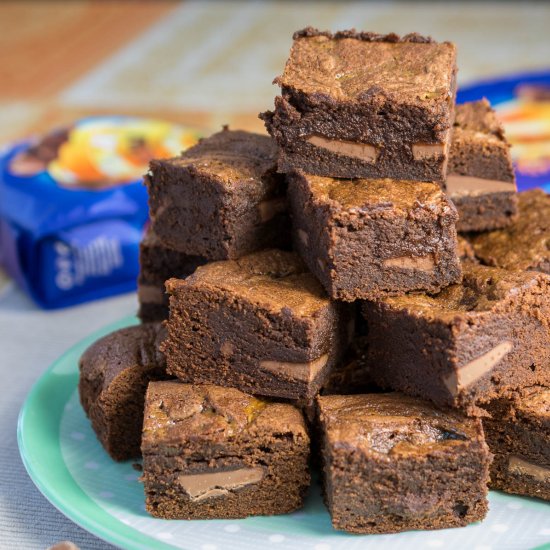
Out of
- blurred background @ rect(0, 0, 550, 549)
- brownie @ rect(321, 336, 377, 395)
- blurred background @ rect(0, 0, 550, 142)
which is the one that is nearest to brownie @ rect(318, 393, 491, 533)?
brownie @ rect(321, 336, 377, 395)

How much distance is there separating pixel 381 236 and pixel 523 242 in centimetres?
73

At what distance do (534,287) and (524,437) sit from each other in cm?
51

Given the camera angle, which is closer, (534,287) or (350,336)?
(534,287)

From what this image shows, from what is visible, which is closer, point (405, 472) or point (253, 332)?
point (405, 472)

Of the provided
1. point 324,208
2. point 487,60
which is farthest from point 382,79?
point 487,60

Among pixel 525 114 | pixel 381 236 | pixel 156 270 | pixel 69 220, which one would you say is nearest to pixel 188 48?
pixel 525 114

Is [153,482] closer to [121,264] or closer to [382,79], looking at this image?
[382,79]

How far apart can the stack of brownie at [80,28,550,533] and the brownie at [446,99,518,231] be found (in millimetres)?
23

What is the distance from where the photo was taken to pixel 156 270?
3773mm

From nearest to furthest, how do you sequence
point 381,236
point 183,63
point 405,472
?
point 405,472, point 381,236, point 183,63

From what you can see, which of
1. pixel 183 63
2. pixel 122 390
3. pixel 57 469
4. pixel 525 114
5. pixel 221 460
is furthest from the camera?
pixel 183 63

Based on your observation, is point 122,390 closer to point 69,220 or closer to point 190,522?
point 190,522

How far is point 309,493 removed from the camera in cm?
314

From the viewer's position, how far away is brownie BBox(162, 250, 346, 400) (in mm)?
3031
